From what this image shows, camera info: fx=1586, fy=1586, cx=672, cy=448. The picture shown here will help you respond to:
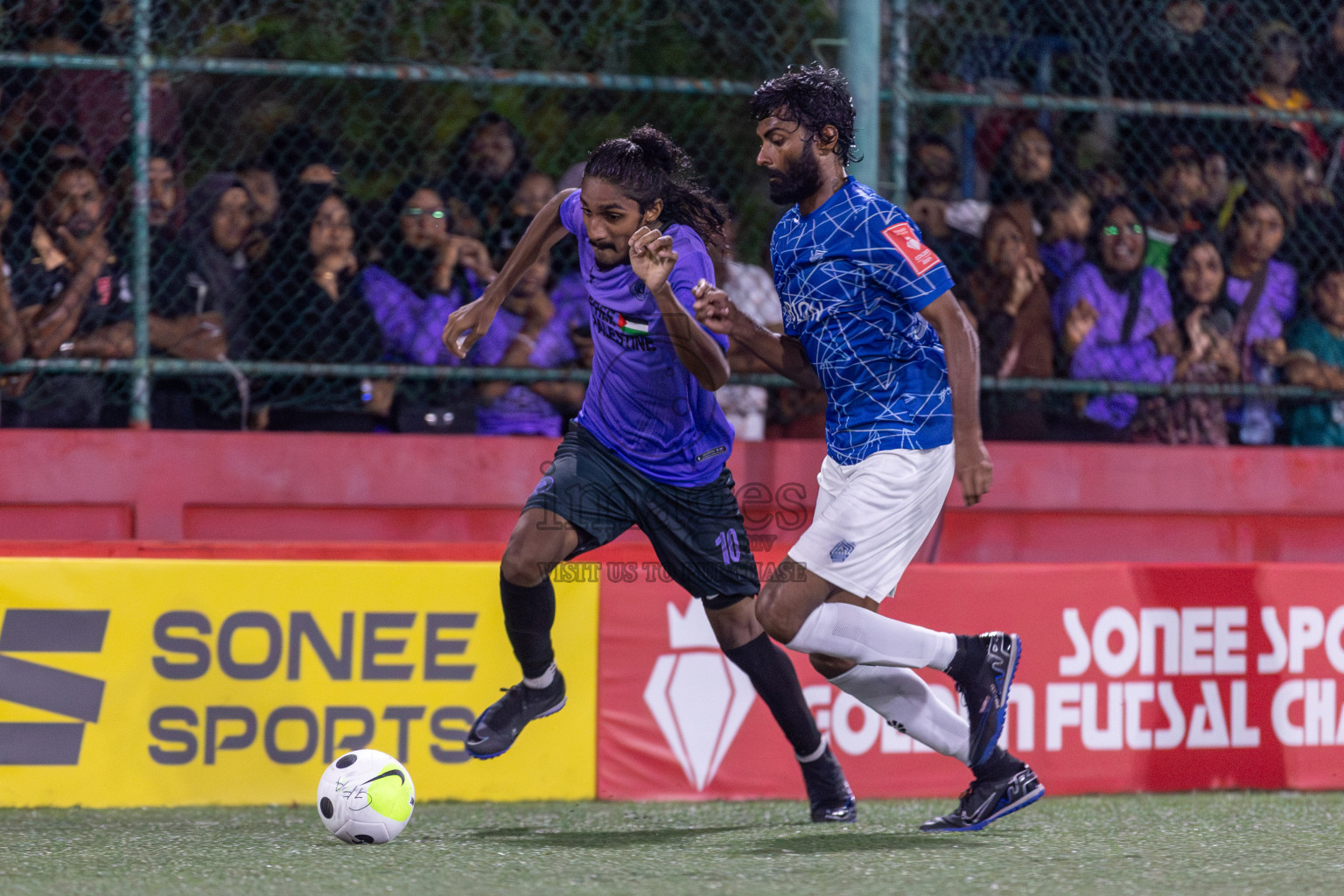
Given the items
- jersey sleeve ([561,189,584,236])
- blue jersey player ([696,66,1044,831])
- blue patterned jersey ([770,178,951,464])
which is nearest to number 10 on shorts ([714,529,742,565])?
blue jersey player ([696,66,1044,831])

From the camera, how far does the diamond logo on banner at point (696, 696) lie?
5.65 metres

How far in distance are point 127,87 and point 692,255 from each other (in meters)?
2.57

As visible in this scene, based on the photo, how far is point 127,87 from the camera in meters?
5.86

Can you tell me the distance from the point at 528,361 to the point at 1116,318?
8.20 feet

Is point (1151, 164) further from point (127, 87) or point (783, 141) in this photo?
point (127, 87)

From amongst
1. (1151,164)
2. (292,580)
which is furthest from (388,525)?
(1151,164)

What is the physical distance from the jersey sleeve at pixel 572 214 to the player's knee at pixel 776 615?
1.31 meters

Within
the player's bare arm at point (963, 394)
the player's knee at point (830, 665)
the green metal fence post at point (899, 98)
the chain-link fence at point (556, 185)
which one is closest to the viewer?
the player's bare arm at point (963, 394)

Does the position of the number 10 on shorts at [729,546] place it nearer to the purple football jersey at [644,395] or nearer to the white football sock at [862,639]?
the purple football jersey at [644,395]

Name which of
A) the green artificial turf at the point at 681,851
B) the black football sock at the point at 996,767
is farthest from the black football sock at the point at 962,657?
the green artificial turf at the point at 681,851

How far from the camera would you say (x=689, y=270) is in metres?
4.49

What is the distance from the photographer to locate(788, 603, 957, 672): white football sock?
432 centimetres

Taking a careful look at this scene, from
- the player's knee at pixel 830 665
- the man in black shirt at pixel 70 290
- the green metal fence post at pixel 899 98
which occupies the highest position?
the green metal fence post at pixel 899 98

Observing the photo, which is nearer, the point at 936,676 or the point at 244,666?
the point at 244,666
